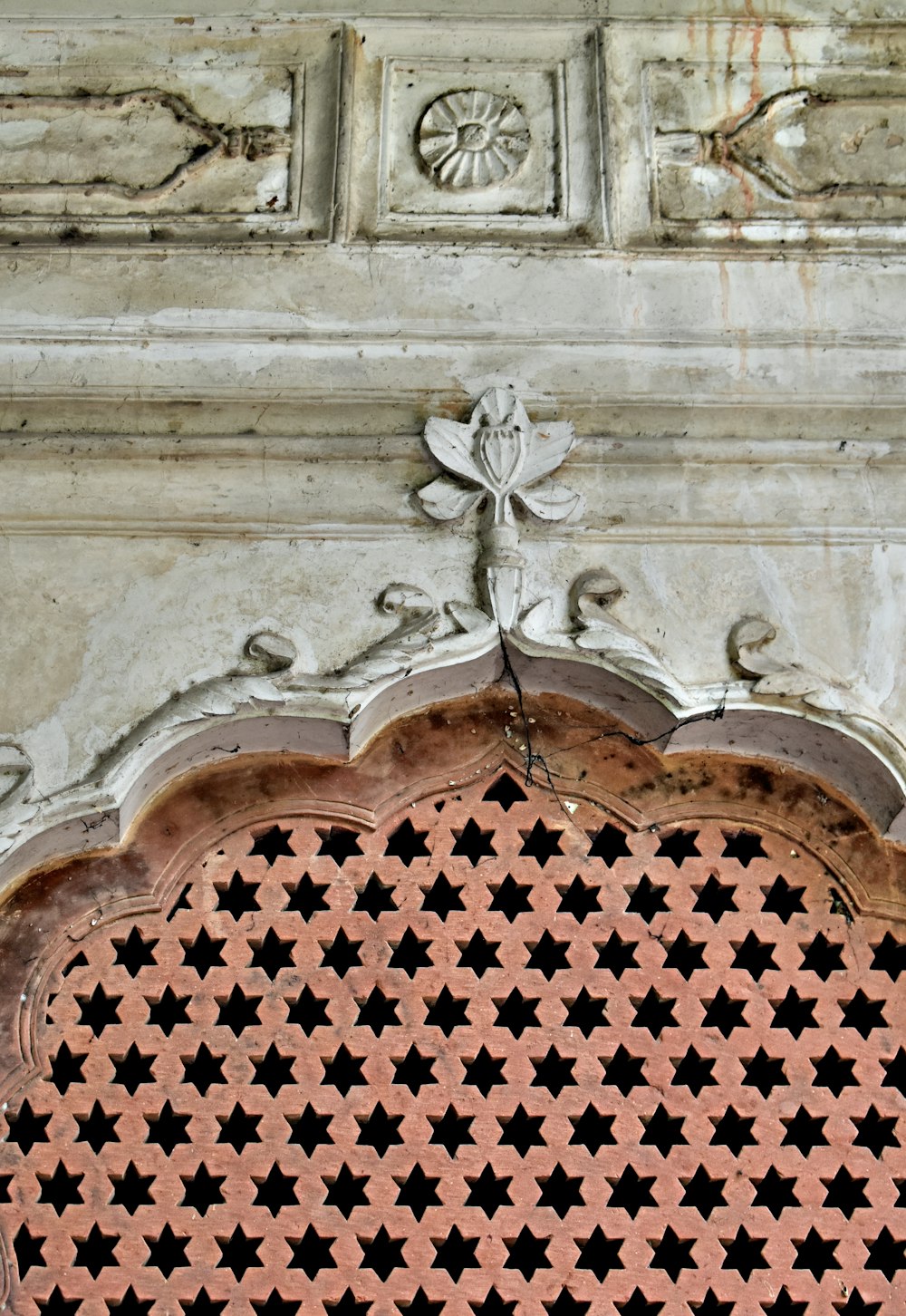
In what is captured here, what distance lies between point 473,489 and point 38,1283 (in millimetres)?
1926

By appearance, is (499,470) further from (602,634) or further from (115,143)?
(115,143)

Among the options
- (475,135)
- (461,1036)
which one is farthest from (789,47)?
(461,1036)

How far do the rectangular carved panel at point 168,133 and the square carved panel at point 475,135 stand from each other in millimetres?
126

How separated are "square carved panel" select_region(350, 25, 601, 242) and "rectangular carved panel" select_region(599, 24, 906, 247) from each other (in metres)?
0.11

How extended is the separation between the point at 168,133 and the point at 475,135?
2.55ft

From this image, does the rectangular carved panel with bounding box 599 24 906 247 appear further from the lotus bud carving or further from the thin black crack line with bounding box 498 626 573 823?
the thin black crack line with bounding box 498 626 573 823

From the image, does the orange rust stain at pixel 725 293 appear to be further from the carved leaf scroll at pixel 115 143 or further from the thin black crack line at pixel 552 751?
the carved leaf scroll at pixel 115 143

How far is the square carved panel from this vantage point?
13.1ft

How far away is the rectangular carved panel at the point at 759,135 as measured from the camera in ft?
13.1

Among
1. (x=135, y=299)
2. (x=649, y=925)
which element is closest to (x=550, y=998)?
(x=649, y=925)

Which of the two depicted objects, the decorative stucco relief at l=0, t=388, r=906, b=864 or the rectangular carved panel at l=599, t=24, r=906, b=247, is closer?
the decorative stucco relief at l=0, t=388, r=906, b=864

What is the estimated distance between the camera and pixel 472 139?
4.04 meters

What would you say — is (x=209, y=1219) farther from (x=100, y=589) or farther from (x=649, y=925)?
(x=100, y=589)

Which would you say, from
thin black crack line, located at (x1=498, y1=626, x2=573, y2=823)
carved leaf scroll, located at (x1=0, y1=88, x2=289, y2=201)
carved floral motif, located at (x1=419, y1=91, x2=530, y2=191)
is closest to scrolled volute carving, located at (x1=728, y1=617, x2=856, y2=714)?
thin black crack line, located at (x1=498, y1=626, x2=573, y2=823)
